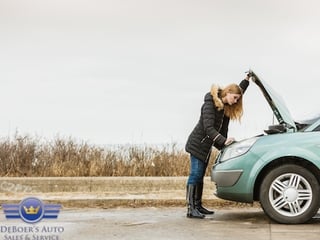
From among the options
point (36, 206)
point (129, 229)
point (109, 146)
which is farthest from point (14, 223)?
point (109, 146)

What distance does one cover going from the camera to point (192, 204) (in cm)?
901

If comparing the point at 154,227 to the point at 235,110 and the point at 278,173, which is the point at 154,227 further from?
the point at 235,110

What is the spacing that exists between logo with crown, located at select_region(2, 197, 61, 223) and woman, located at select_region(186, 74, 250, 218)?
6.01ft

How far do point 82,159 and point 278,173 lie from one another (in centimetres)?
585

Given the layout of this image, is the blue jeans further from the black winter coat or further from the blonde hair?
the blonde hair

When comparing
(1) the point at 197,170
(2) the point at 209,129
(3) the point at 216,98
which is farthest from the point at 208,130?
(1) the point at 197,170

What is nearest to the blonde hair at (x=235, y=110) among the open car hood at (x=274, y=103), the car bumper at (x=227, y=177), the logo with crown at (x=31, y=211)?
the open car hood at (x=274, y=103)

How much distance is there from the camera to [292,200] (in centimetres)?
825

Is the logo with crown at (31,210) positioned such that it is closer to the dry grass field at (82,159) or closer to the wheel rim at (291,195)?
the wheel rim at (291,195)

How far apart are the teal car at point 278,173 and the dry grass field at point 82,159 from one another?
4245 millimetres

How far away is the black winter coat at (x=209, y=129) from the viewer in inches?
346

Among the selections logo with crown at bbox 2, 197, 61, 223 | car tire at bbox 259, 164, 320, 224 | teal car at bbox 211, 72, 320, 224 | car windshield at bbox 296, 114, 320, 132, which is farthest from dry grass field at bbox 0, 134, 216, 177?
car tire at bbox 259, 164, 320, 224

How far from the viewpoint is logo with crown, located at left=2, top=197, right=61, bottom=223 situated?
834 centimetres

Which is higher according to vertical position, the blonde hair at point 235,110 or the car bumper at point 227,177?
the blonde hair at point 235,110
